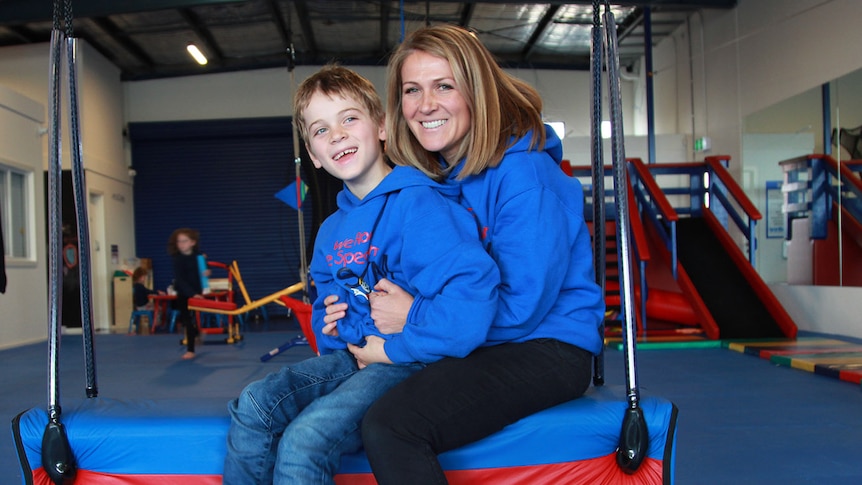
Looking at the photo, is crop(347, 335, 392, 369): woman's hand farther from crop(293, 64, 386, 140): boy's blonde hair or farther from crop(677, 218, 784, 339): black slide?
crop(677, 218, 784, 339): black slide

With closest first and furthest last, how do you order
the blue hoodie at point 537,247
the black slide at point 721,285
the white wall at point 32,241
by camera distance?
the blue hoodie at point 537,247
the black slide at point 721,285
the white wall at point 32,241

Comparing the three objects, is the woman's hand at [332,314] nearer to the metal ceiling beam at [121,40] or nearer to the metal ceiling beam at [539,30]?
the metal ceiling beam at [539,30]

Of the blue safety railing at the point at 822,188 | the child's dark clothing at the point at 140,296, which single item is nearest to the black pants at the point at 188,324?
the child's dark clothing at the point at 140,296

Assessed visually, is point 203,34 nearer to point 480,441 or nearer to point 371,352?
point 371,352

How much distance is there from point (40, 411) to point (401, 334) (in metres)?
0.90

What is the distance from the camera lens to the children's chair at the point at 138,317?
875 centimetres

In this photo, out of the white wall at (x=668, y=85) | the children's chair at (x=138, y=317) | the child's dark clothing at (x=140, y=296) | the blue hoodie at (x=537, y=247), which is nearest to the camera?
the blue hoodie at (x=537, y=247)

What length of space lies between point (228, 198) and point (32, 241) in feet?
12.2

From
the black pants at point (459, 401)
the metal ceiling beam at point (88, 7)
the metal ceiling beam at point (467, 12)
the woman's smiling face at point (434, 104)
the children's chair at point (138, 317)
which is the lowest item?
the children's chair at point (138, 317)

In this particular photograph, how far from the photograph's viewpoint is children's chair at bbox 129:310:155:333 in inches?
344

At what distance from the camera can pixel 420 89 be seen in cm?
157

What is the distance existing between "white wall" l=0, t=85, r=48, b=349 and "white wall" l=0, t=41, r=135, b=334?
0.28 feet

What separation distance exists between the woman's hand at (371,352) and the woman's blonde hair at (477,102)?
16.3 inches

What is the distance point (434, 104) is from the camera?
152 cm
